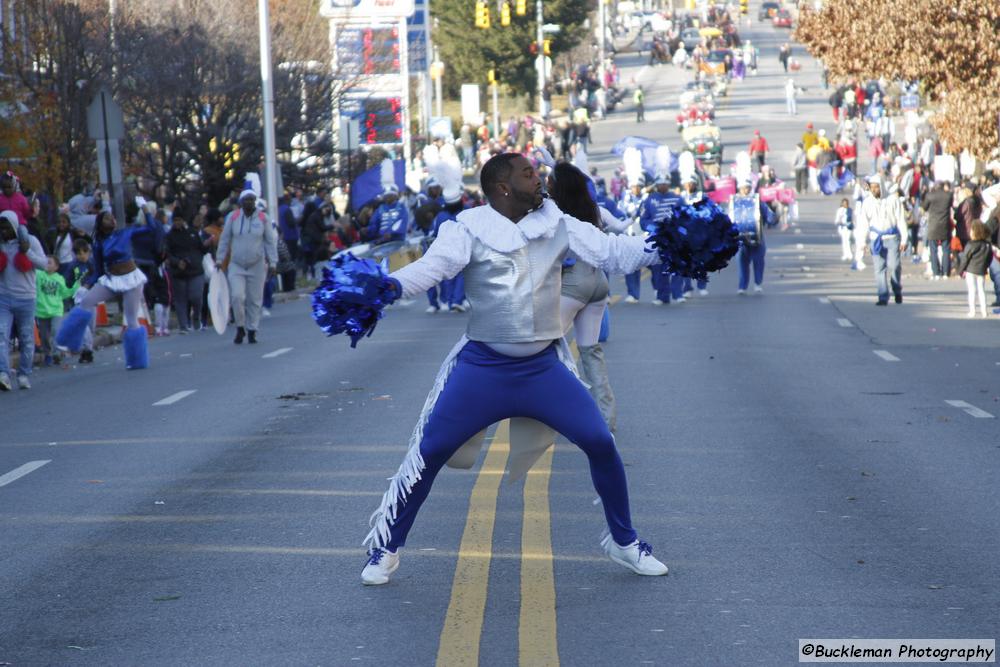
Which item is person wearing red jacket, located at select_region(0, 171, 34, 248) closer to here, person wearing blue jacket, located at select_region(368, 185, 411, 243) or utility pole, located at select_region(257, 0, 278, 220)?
person wearing blue jacket, located at select_region(368, 185, 411, 243)

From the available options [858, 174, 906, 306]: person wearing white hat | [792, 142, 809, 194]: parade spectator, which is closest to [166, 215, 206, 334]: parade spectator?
[858, 174, 906, 306]: person wearing white hat

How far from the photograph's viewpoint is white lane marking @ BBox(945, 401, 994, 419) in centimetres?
1320

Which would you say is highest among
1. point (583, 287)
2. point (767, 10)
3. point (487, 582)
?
point (767, 10)

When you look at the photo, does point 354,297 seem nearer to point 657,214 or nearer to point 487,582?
point 487,582

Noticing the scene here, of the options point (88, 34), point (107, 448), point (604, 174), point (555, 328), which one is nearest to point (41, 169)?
point (88, 34)

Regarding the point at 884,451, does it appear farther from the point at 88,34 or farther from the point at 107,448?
the point at 88,34

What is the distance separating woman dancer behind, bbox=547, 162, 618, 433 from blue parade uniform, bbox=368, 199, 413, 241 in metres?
15.5

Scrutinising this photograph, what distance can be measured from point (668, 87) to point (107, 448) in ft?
297

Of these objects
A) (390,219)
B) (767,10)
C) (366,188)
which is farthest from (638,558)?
(767,10)

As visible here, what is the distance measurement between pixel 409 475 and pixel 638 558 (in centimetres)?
107

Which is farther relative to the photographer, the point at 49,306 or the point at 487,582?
the point at 49,306

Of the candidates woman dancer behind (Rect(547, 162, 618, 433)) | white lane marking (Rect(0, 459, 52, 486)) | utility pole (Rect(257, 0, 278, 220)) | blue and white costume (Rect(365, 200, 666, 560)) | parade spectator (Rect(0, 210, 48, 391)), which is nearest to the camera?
blue and white costume (Rect(365, 200, 666, 560))

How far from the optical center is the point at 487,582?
24.2ft

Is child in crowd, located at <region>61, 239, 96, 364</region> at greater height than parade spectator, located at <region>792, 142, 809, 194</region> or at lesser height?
greater
